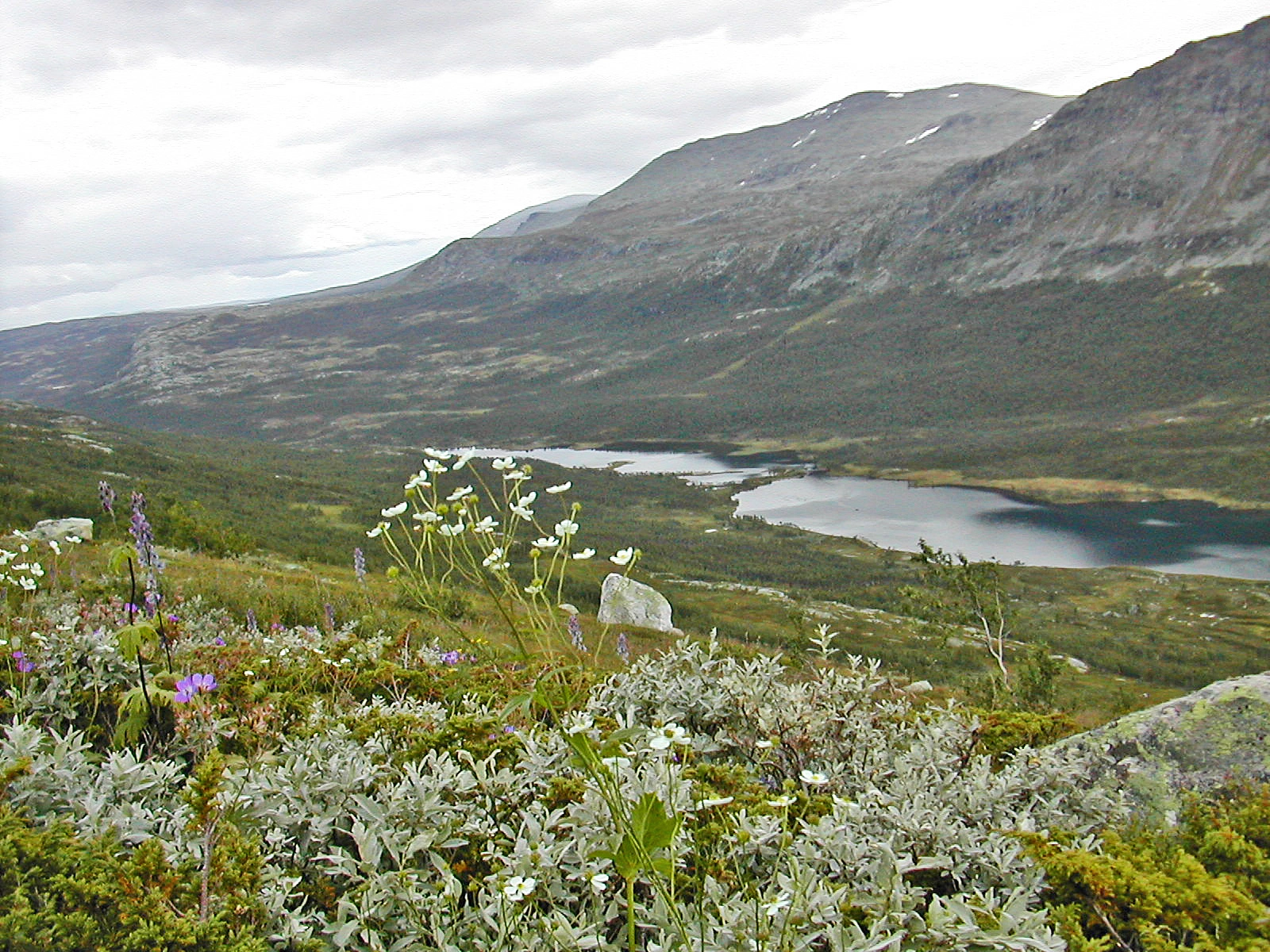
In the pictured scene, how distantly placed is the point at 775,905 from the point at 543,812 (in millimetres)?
1111

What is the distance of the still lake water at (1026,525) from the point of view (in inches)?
3223

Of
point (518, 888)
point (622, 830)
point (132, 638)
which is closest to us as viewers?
point (622, 830)

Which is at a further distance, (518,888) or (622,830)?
(518,888)

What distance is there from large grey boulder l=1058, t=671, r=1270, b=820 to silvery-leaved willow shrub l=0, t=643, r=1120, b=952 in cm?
23

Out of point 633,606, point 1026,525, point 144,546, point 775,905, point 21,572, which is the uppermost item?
point 144,546

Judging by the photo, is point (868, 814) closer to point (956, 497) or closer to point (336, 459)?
point (956, 497)

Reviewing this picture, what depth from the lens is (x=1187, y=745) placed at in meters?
3.87

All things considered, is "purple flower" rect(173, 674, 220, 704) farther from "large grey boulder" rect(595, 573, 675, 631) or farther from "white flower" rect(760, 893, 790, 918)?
"large grey boulder" rect(595, 573, 675, 631)

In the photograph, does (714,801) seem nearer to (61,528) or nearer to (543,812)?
(543,812)

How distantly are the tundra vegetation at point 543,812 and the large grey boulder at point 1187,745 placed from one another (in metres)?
0.16

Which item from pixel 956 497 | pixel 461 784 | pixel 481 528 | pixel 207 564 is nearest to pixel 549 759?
pixel 461 784

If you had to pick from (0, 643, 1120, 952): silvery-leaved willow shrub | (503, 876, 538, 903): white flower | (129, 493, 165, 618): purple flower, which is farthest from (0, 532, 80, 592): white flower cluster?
(503, 876, 538, 903): white flower

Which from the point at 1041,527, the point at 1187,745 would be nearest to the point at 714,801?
the point at 1187,745

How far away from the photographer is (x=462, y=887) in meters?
2.91
